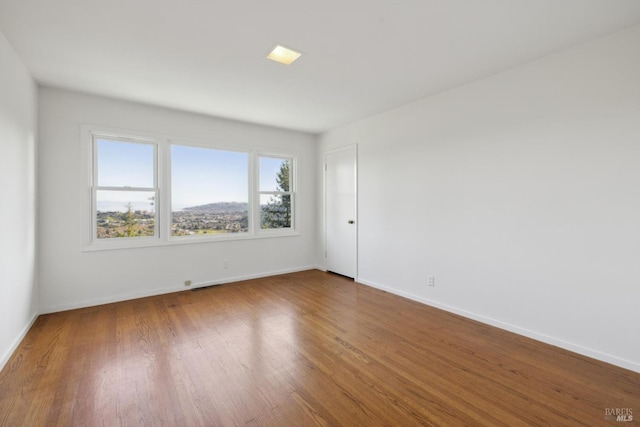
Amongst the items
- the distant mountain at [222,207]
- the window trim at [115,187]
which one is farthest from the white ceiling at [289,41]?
the distant mountain at [222,207]

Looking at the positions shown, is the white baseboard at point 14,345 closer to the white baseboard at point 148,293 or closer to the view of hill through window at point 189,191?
the white baseboard at point 148,293

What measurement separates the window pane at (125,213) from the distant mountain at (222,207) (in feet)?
1.66

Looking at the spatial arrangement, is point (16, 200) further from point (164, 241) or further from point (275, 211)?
point (275, 211)

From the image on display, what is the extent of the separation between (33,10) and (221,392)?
2936mm

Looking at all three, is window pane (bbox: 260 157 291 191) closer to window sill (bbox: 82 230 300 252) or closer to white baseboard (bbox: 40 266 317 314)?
window sill (bbox: 82 230 300 252)

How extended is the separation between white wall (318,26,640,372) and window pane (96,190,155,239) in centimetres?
348

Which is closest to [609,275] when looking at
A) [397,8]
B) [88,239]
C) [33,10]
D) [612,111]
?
[612,111]

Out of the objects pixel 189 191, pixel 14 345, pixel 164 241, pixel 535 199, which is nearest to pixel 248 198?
pixel 189 191

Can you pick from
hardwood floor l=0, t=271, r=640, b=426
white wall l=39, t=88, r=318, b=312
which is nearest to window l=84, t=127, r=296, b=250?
white wall l=39, t=88, r=318, b=312

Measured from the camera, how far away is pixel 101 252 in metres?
3.60

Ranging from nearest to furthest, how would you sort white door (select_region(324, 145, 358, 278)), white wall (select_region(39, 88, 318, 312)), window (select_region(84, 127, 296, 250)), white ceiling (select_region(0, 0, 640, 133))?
white ceiling (select_region(0, 0, 640, 133)) → white wall (select_region(39, 88, 318, 312)) → window (select_region(84, 127, 296, 250)) → white door (select_region(324, 145, 358, 278))

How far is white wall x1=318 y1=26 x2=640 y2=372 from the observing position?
88.0 inches

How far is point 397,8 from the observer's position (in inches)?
77.0

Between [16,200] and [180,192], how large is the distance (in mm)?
1810
